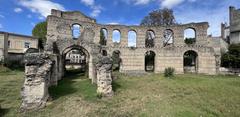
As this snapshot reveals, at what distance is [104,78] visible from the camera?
1171 centimetres

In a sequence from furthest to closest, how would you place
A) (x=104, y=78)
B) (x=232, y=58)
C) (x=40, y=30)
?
(x=40, y=30) → (x=232, y=58) → (x=104, y=78)

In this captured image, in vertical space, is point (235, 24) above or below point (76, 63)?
above

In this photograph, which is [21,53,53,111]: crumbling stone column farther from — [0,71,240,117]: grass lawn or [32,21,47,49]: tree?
[32,21,47,49]: tree

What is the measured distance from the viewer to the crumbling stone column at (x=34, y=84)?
9.43 m

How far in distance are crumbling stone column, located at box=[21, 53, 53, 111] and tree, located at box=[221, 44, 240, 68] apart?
2624 cm

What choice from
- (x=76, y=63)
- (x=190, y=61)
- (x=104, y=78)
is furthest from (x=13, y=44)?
(x=190, y=61)

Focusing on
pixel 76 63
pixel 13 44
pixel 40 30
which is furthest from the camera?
pixel 40 30

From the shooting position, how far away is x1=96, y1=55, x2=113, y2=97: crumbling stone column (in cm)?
1153

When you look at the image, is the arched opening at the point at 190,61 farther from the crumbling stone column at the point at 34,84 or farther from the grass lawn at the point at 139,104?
the crumbling stone column at the point at 34,84

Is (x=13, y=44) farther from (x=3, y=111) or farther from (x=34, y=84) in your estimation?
(x=3, y=111)

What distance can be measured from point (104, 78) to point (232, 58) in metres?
23.1

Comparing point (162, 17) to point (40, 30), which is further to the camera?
point (40, 30)

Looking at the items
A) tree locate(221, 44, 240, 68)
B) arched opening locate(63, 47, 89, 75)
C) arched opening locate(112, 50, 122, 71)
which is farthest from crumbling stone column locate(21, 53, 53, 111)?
tree locate(221, 44, 240, 68)

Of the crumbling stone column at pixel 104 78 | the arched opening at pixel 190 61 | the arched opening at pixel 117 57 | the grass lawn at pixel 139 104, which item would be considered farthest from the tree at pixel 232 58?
the crumbling stone column at pixel 104 78
